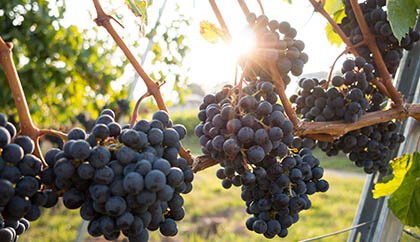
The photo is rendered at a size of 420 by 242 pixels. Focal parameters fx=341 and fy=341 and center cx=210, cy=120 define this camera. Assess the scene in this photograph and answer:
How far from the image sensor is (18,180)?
1.33ft

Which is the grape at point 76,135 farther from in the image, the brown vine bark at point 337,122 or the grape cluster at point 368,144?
the grape cluster at point 368,144

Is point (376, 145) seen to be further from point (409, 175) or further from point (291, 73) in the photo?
point (291, 73)

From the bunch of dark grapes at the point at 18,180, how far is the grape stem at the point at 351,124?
441 mm

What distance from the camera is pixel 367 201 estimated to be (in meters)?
1.17

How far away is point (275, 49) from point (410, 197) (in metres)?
0.57

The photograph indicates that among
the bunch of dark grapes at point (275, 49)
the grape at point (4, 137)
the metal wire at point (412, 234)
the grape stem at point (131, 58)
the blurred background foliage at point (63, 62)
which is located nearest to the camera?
the grape at point (4, 137)

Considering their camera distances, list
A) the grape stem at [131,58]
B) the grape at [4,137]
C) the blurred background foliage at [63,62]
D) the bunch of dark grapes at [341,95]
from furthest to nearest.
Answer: the blurred background foliage at [63,62] → the bunch of dark grapes at [341,95] → the grape stem at [131,58] → the grape at [4,137]

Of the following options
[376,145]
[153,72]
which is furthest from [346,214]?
[376,145]

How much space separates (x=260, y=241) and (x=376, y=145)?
283 cm

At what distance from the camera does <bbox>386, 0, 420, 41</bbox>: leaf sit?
0.71 meters

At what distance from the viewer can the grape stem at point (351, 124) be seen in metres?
0.66

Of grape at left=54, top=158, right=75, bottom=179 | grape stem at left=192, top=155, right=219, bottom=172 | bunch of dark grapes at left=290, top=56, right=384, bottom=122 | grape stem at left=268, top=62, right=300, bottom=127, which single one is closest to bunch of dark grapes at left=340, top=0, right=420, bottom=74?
bunch of dark grapes at left=290, top=56, right=384, bottom=122

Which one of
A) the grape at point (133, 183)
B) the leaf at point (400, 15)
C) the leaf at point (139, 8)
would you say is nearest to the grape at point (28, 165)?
the grape at point (133, 183)

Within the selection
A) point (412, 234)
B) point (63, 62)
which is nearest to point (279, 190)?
point (412, 234)
